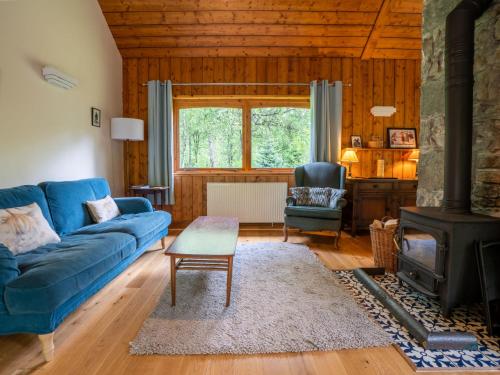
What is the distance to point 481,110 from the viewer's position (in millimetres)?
2246

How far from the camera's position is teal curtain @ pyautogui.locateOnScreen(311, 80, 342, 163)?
447 centimetres

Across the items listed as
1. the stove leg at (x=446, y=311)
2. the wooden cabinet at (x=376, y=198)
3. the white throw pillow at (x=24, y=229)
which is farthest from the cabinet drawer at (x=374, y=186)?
the white throw pillow at (x=24, y=229)

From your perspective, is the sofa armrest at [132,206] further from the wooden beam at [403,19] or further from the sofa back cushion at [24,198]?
the wooden beam at [403,19]

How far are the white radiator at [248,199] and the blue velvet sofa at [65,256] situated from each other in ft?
3.86

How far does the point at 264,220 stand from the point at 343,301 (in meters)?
2.46

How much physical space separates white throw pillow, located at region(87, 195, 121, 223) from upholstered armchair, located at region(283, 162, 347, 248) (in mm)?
2023

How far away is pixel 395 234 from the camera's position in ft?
8.55

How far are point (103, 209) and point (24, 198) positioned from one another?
0.82 m

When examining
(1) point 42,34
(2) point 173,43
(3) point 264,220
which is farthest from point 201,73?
(3) point 264,220

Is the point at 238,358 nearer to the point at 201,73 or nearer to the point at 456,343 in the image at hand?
the point at 456,343

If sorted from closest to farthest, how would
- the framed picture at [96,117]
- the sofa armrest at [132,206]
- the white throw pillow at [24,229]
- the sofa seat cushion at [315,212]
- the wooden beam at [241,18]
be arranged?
the white throw pillow at [24,229] → the sofa armrest at [132,206] → the sofa seat cushion at [315,212] → the framed picture at [96,117] → the wooden beam at [241,18]

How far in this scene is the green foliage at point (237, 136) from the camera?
15.6 feet

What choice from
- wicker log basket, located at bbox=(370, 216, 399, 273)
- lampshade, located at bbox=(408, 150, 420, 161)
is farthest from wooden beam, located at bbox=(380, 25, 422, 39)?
wicker log basket, located at bbox=(370, 216, 399, 273)

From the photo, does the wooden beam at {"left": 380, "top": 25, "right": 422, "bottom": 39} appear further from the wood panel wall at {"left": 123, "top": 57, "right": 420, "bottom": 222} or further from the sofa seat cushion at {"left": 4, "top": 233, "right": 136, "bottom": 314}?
the sofa seat cushion at {"left": 4, "top": 233, "right": 136, "bottom": 314}
